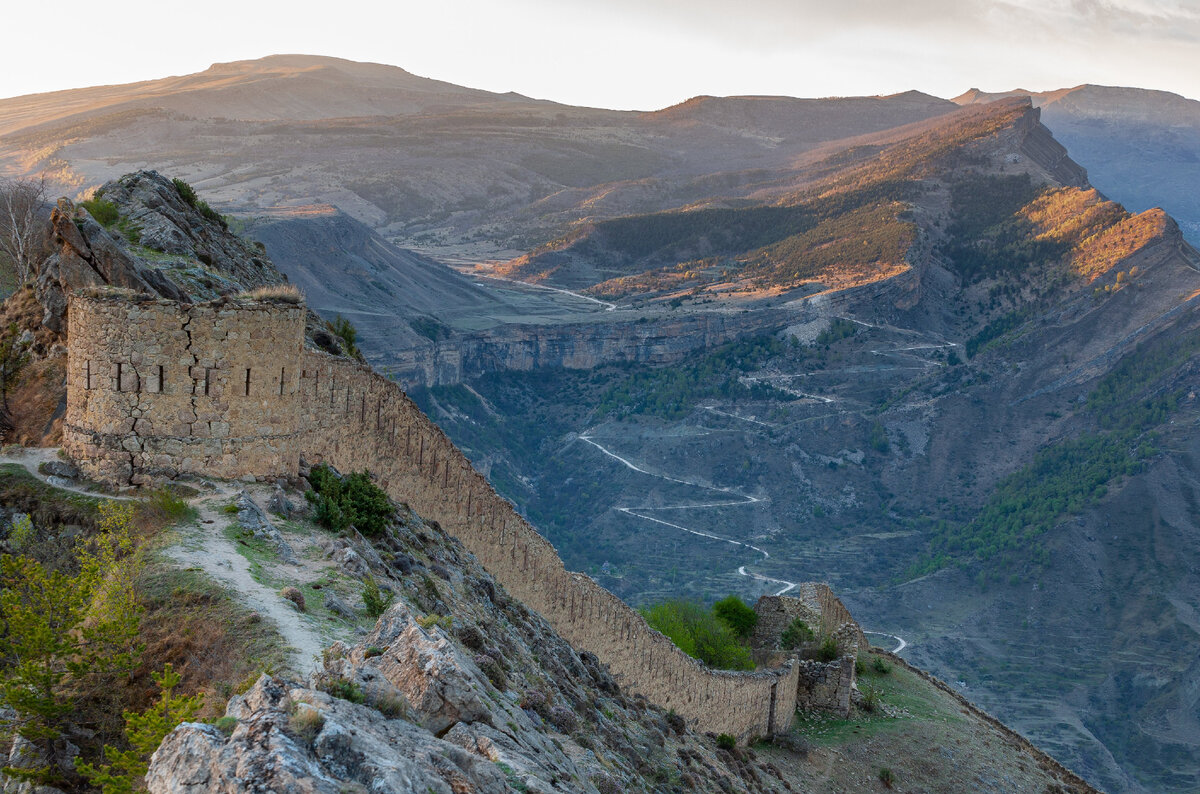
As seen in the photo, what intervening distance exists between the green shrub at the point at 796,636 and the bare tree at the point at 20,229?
22454mm

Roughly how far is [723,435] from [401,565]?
8930 centimetres

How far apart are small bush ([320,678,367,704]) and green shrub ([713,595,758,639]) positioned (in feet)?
89.1

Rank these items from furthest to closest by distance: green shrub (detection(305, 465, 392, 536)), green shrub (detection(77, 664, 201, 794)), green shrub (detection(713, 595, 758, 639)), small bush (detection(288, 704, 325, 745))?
1. green shrub (detection(713, 595, 758, 639))
2. green shrub (detection(305, 465, 392, 536))
3. green shrub (detection(77, 664, 201, 794))
4. small bush (detection(288, 704, 325, 745))

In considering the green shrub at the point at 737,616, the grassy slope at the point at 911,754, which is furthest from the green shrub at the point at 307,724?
the green shrub at the point at 737,616

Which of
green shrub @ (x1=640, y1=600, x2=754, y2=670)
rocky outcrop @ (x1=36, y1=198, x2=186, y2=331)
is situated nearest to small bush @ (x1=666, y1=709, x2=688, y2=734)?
green shrub @ (x1=640, y1=600, x2=754, y2=670)

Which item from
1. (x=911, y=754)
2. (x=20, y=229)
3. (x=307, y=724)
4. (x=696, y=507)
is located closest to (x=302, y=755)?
(x=307, y=724)

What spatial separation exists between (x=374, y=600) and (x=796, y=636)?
2409 cm

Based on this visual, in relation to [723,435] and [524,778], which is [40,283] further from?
[723,435]

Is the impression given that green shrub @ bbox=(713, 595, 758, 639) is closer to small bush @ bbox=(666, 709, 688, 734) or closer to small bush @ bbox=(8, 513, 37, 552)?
small bush @ bbox=(666, 709, 688, 734)

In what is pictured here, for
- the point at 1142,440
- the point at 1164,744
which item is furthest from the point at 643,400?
the point at 1164,744

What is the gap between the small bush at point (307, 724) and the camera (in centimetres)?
658

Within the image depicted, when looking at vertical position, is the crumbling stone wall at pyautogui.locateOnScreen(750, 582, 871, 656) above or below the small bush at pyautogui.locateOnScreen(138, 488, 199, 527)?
below

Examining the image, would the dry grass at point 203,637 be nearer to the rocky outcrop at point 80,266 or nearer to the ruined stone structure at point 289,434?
the ruined stone structure at point 289,434

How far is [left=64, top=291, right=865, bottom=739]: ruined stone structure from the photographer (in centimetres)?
1191
